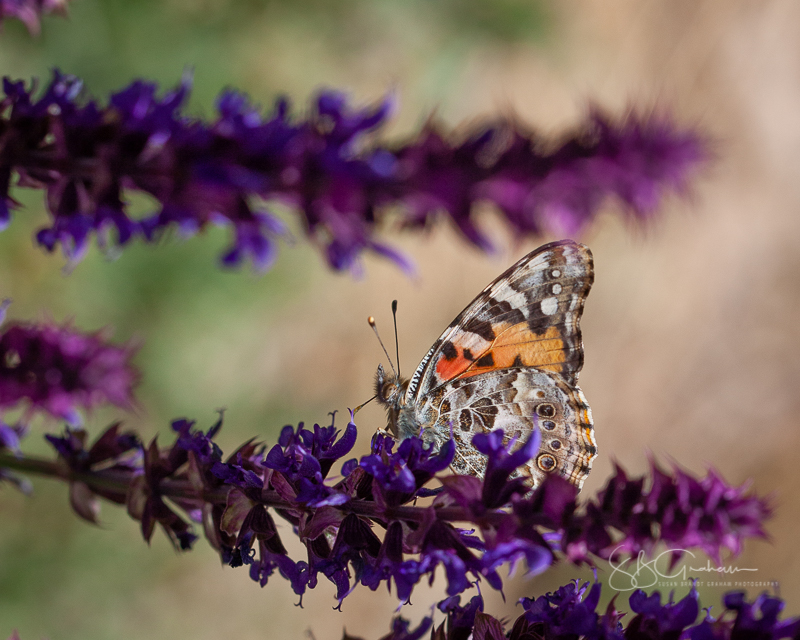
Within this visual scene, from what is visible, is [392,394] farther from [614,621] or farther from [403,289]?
[403,289]

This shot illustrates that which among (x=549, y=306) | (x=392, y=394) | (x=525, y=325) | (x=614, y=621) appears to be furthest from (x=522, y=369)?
(x=614, y=621)

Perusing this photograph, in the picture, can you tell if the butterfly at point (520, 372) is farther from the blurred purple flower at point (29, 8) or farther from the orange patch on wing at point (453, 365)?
the blurred purple flower at point (29, 8)

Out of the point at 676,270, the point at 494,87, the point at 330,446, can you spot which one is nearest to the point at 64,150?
the point at 330,446

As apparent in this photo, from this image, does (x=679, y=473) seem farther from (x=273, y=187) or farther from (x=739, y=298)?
(x=739, y=298)

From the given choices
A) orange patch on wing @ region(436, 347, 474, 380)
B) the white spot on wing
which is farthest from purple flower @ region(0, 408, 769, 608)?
the white spot on wing

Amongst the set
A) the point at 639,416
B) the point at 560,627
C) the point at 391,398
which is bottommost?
the point at 639,416

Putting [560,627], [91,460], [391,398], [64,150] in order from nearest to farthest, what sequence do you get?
[64,150] → [560,627] → [91,460] → [391,398]

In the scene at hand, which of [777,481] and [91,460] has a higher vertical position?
[91,460]
